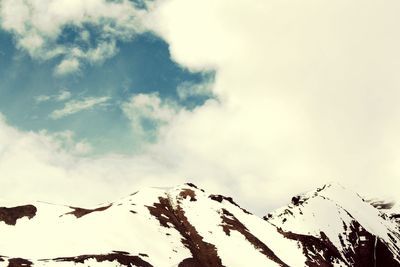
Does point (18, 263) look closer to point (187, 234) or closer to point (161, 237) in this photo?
point (161, 237)

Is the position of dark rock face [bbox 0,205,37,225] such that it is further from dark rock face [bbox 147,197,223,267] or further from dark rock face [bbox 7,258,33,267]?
dark rock face [bbox 7,258,33,267]

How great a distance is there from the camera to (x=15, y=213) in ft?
478

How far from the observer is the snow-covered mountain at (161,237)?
356 feet

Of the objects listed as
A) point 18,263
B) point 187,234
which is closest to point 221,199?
point 187,234

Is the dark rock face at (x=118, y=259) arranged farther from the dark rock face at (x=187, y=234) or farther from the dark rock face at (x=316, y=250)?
the dark rock face at (x=316, y=250)

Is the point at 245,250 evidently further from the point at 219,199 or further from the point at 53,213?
the point at 53,213

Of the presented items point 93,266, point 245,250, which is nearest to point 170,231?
point 245,250

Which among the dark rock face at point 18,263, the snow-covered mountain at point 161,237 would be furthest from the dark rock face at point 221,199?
the dark rock face at point 18,263

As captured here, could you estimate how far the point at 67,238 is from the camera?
11588 centimetres

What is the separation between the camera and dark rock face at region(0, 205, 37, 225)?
141875 mm

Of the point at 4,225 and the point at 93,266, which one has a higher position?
the point at 4,225

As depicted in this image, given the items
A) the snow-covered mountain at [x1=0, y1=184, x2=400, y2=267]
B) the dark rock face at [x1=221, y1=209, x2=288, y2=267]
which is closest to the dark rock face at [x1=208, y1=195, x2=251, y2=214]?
the snow-covered mountain at [x1=0, y1=184, x2=400, y2=267]

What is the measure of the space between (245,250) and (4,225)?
2677 inches

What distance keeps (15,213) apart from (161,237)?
47104 millimetres
